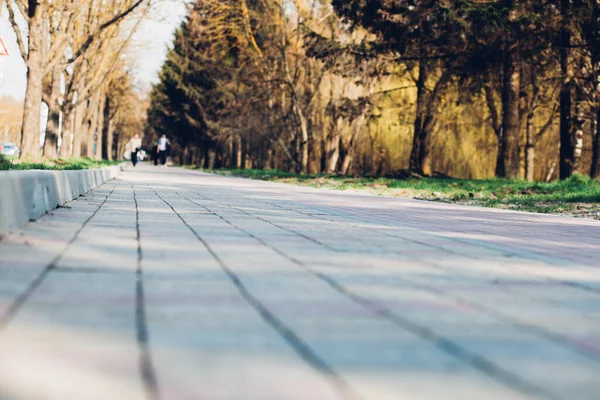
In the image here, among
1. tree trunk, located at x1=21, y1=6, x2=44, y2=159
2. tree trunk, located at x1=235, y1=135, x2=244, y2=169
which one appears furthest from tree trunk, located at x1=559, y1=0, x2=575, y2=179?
tree trunk, located at x1=235, y1=135, x2=244, y2=169

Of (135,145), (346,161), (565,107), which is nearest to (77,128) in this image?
(135,145)

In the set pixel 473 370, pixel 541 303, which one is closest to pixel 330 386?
pixel 473 370

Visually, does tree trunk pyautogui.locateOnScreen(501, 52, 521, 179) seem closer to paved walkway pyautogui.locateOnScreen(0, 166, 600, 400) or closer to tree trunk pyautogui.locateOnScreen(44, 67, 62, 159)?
tree trunk pyautogui.locateOnScreen(44, 67, 62, 159)

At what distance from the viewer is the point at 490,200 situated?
15852 millimetres

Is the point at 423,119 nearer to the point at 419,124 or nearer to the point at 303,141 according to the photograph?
the point at 419,124

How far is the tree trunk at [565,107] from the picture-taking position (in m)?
23.2

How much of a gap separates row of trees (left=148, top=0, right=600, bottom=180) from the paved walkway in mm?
17414

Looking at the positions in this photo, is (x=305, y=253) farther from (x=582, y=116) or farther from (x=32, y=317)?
(x=582, y=116)

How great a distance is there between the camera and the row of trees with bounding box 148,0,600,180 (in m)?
23.1

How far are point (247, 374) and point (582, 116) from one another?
80.9 ft

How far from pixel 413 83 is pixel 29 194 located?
3104 centimetres

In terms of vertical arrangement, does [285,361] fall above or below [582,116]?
below

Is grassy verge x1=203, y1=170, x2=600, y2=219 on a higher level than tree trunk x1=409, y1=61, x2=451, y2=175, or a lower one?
lower

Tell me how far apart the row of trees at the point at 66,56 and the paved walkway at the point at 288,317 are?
15932 millimetres
